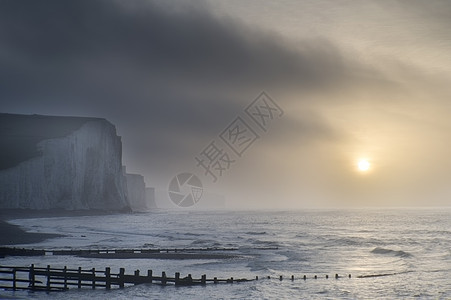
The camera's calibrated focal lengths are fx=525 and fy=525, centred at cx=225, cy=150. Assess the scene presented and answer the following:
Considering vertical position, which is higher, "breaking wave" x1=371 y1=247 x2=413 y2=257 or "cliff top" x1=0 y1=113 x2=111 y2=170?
"cliff top" x1=0 y1=113 x2=111 y2=170

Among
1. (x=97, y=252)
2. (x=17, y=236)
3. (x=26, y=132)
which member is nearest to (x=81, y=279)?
(x=97, y=252)

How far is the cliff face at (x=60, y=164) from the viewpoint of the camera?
137 m

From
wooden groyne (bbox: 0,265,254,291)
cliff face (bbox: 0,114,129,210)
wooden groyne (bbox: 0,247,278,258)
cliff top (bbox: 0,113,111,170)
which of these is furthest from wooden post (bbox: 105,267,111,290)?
cliff top (bbox: 0,113,111,170)

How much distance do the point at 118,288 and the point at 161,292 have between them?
3.52 meters

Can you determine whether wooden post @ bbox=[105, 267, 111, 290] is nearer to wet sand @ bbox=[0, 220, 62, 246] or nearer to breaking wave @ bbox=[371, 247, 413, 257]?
wet sand @ bbox=[0, 220, 62, 246]

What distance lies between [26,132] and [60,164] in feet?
66.4

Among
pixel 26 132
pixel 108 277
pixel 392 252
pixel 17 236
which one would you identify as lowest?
pixel 392 252

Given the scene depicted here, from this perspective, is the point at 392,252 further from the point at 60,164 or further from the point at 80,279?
the point at 60,164

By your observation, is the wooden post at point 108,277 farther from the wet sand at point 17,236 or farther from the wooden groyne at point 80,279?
the wet sand at point 17,236

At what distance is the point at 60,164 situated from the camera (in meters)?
149

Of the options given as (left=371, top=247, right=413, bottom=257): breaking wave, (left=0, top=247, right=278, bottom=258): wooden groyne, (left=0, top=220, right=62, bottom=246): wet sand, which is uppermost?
(left=0, top=220, right=62, bottom=246): wet sand

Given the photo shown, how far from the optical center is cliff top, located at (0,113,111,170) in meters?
141

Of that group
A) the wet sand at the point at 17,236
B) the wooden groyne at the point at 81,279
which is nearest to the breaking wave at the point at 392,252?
the wooden groyne at the point at 81,279

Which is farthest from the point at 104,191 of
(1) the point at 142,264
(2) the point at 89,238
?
(1) the point at 142,264
